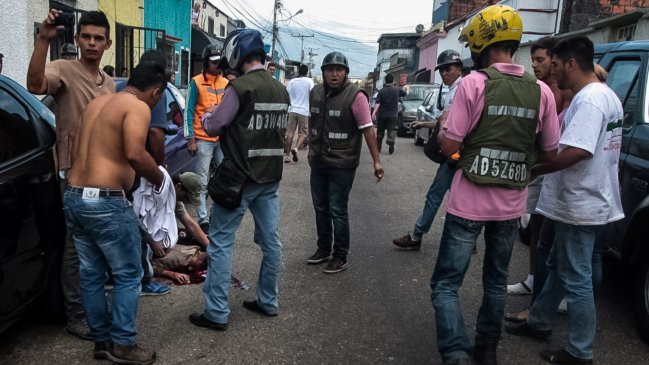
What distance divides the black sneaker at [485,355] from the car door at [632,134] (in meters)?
1.44

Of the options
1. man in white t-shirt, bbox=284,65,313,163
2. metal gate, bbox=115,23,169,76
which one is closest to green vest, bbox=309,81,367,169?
man in white t-shirt, bbox=284,65,313,163

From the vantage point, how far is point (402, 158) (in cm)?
1370

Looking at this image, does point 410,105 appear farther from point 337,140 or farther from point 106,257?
point 106,257

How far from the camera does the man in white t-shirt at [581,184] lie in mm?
3248

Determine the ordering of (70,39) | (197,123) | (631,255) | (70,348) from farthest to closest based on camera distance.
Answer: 1. (70,39)
2. (197,123)
3. (631,255)
4. (70,348)

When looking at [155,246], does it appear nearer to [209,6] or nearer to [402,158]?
[402,158]

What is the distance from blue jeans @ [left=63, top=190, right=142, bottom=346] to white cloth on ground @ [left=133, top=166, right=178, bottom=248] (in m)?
0.76

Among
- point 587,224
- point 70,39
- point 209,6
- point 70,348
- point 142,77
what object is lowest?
point 70,348

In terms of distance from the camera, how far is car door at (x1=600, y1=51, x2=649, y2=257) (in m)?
4.09

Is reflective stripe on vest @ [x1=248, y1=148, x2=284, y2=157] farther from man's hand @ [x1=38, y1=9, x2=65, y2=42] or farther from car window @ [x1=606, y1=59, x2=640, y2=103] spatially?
car window @ [x1=606, y1=59, x2=640, y2=103]

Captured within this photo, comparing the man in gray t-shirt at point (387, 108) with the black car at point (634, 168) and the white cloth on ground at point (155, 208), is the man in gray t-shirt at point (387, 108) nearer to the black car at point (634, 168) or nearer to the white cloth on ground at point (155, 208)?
the black car at point (634, 168)

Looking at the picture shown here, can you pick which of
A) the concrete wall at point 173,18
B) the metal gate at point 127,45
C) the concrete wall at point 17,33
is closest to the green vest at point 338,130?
the concrete wall at point 17,33

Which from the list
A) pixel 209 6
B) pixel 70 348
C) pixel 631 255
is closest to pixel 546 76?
pixel 631 255

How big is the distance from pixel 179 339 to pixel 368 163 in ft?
30.5
